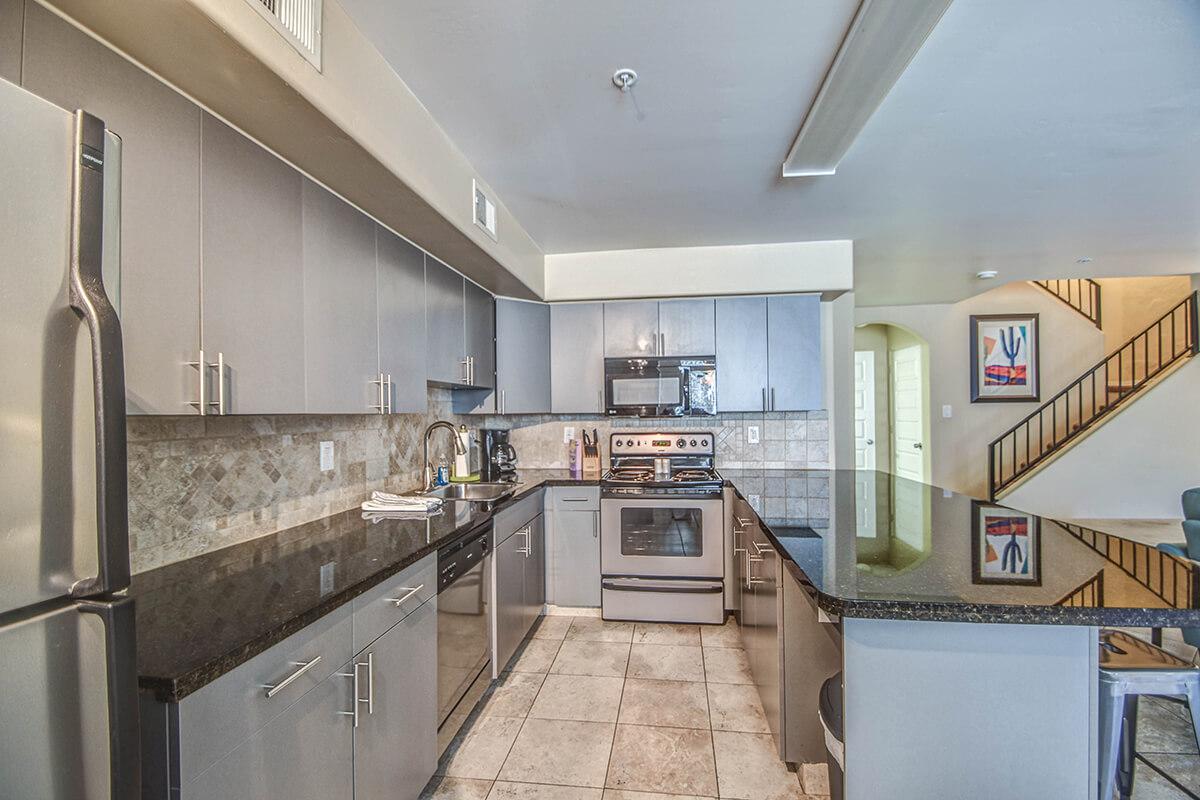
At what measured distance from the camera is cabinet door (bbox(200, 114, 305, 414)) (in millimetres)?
1265

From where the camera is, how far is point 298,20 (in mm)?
1233

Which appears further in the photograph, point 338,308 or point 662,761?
point 662,761

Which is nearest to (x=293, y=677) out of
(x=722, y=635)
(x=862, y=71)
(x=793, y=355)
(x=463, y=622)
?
(x=463, y=622)

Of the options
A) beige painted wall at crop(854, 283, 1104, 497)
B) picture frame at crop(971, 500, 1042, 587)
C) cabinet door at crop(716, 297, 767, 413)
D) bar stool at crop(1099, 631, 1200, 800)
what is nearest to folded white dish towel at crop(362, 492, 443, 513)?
picture frame at crop(971, 500, 1042, 587)

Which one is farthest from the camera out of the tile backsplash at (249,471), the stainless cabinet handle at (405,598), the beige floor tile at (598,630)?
the beige floor tile at (598,630)

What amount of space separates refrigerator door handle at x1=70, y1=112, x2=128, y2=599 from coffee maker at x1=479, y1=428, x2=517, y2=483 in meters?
2.93

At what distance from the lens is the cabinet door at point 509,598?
2545mm

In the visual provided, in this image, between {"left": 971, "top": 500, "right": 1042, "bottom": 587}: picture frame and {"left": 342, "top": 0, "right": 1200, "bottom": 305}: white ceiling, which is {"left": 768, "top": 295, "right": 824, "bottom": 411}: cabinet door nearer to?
{"left": 342, "top": 0, "right": 1200, "bottom": 305}: white ceiling

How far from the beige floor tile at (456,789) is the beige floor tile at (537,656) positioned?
81 cm

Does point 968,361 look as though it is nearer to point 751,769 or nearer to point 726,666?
point 726,666

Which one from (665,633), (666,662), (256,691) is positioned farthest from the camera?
(665,633)

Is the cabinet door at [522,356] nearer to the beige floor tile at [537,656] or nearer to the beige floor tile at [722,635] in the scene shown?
the beige floor tile at [537,656]

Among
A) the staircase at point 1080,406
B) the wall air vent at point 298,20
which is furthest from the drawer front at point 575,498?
the staircase at point 1080,406

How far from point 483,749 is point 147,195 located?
218 cm
